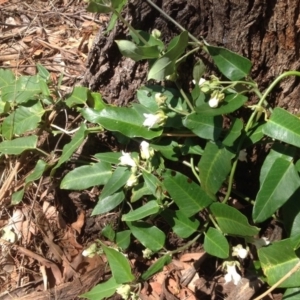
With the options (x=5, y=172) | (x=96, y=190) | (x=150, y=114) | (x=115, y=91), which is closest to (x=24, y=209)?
(x=5, y=172)

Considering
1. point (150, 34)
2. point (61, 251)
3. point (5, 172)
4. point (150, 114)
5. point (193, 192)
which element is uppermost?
point (150, 34)

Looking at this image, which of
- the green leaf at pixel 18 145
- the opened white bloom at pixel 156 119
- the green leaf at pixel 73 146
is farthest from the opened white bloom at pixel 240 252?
the green leaf at pixel 18 145

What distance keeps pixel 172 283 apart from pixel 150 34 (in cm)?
76

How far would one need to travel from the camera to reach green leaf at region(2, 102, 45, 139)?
163 cm

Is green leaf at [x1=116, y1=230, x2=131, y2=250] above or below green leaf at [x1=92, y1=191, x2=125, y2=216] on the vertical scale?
below

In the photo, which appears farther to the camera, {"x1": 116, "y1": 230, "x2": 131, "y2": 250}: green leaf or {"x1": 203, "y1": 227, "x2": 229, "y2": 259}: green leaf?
{"x1": 116, "y1": 230, "x2": 131, "y2": 250}: green leaf

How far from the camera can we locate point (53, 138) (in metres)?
1.73

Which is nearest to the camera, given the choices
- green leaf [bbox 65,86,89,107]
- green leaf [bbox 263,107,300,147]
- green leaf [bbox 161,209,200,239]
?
green leaf [bbox 263,107,300,147]

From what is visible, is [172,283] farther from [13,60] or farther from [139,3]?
[13,60]

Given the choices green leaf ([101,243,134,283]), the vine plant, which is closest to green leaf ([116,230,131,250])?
the vine plant

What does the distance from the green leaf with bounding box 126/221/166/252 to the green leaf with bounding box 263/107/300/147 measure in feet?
1.33

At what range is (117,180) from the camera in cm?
145

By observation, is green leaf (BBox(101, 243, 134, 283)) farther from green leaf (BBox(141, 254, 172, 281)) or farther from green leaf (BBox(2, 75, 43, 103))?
green leaf (BBox(2, 75, 43, 103))

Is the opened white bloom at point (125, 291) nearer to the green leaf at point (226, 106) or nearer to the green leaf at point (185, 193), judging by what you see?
the green leaf at point (185, 193)
